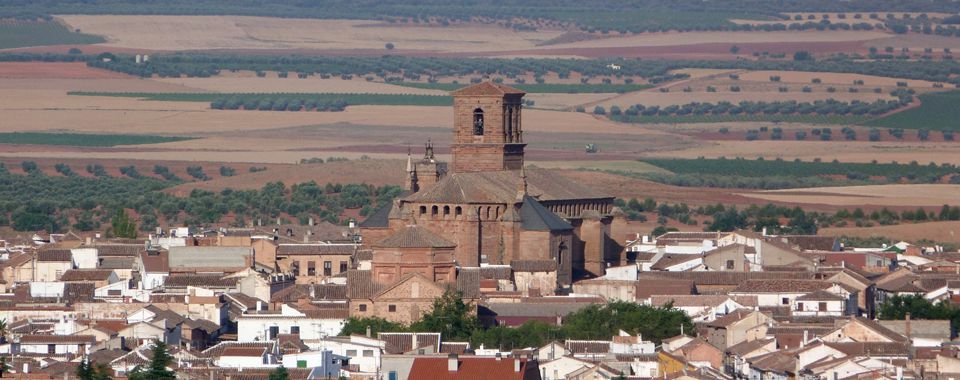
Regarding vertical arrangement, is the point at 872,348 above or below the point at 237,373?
below

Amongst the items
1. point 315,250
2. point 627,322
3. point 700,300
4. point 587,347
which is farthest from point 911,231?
point 587,347

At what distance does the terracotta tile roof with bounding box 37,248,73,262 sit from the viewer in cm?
10631

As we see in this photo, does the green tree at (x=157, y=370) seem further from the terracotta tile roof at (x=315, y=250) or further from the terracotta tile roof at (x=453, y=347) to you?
the terracotta tile roof at (x=315, y=250)

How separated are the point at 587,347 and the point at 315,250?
33559mm

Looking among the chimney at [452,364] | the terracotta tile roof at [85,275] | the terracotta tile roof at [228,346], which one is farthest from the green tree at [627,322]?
the terracotta tile roof at [85,275]

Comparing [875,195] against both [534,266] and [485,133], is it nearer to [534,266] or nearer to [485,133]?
[485,133]

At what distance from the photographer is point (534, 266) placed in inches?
3954

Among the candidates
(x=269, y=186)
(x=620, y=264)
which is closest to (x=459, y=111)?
(x=620, y=264)

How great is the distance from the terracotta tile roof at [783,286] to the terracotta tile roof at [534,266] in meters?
7.62

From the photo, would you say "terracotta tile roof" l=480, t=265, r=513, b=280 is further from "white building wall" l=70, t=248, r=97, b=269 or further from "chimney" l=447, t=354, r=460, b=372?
"chimney" l=447, t=354, r=460, b=372

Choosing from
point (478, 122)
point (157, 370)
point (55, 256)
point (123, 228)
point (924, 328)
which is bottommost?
point (123, 228)

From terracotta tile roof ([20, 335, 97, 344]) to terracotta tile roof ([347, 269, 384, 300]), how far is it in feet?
39.7

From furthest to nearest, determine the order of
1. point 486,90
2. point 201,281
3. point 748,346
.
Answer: point 486,90 < point 201,281 < point 748,346

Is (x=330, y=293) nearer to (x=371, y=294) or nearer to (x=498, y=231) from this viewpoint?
(x=371, y=294)
